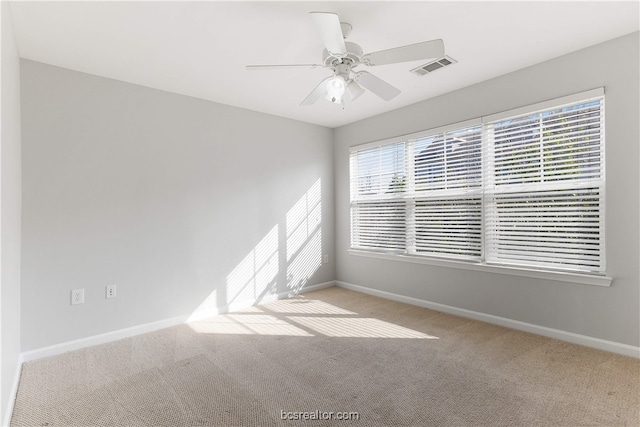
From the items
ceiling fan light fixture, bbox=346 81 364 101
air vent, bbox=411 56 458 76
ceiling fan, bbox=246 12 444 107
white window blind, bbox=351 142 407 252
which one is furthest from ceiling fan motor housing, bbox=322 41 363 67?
white window blind, bbox=351 142 407 252

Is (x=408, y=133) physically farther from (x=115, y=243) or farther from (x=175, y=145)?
(x=115, y=243)

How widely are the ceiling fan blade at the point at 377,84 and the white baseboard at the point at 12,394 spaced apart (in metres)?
2.97

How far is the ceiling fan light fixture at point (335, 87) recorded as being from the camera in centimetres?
238

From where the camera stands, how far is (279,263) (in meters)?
4.33

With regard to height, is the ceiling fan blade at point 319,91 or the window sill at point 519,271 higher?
the ceiling fan blade at point 319,91

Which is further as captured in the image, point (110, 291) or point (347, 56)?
point (110, 291)

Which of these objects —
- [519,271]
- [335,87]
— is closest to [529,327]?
[519,271]

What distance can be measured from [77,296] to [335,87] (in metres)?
2.79

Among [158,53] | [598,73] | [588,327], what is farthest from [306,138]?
[588,327]

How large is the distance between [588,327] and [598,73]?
2.06 meters

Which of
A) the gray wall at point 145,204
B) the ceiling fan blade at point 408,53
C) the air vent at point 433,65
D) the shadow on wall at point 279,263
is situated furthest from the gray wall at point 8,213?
the air vent at point 433,65

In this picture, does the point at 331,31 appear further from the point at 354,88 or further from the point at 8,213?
the point at 8,213

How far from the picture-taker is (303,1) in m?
2.00

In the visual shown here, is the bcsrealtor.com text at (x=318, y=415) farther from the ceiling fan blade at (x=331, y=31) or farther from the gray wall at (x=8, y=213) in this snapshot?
the ceiling fan blade at (x=331, y=31)
